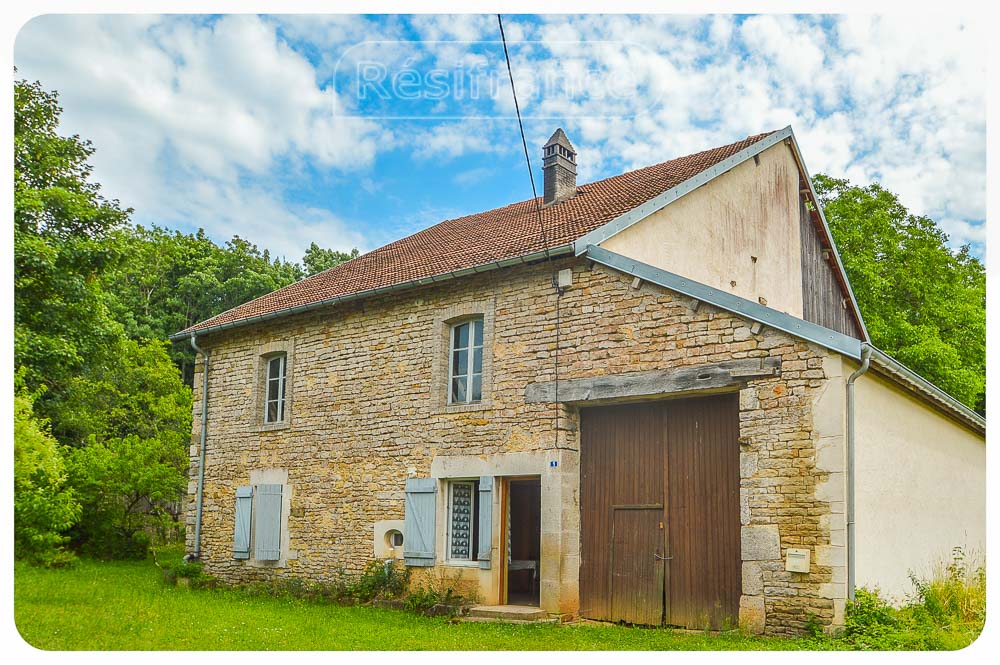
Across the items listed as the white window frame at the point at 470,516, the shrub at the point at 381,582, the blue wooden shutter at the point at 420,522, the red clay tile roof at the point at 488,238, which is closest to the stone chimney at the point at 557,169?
the red clay tile roof at the point at 488,238

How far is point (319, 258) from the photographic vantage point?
89.6 ft

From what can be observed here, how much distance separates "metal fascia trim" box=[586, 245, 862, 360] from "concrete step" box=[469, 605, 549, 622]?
142 inches

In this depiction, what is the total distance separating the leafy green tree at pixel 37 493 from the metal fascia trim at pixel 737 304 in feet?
18.5

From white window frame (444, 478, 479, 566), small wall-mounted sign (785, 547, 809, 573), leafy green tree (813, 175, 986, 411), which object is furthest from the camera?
leafy green tree (813, 175, 986, 411)

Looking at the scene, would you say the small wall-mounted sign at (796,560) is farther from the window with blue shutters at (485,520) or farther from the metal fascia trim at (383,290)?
the metal fascia trim at (383,290)

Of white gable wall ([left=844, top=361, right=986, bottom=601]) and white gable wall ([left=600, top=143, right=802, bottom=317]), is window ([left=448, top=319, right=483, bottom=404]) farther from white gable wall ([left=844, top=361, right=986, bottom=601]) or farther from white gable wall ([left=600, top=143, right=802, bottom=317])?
white gable wall ([left=844, top=361, right=986, bottom=601])

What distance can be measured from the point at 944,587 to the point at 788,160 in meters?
7.09

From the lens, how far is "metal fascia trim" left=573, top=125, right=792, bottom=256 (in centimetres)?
998

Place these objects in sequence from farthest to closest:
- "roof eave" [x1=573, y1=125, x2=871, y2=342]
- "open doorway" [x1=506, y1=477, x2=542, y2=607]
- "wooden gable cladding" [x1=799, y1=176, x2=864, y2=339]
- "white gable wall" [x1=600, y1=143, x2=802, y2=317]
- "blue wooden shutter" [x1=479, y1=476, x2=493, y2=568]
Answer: "wooden gable cladding" [x1=799, y1=176, x2=864, y2=339], "open doorway" [x1=506, y1=477, x2=542, y2=607], "white gable wall" [x1=600, y1=143, x2=802, y2=317], "blue wooden shutter" [x1=479, y1=476, x2=493, y2=568], "roof eave" [x1=573, y1=125, x2=871, y2=342]

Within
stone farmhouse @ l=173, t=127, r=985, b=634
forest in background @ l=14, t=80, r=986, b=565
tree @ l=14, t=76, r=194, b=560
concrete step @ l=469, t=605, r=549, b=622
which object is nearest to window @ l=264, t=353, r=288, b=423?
stone farmhouse @ l=173, t=127, r=985, b=634

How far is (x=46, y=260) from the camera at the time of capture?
879cm

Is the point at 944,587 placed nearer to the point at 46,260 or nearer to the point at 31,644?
the point at 31,644

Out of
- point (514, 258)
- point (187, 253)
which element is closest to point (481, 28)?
point (514, 258)

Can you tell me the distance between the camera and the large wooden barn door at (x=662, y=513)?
891 centimetres
